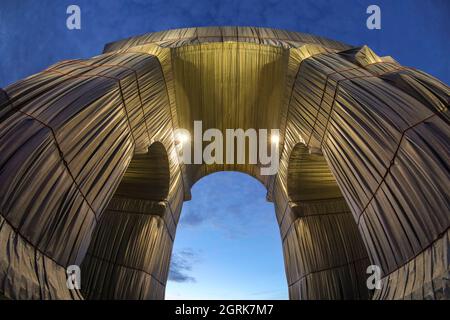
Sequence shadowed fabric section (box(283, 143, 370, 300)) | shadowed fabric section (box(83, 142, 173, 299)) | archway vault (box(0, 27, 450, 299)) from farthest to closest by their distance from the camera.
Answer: shadowed fabric section (box(283, 143, 370, 300)), shadowed fabric section (box(83, 142, 173, 299)), archway vault (box(0, 27, 450, 299))

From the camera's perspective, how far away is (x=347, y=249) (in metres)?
8.72

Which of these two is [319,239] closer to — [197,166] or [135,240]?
[197,166]

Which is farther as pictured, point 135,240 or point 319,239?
point 319,239

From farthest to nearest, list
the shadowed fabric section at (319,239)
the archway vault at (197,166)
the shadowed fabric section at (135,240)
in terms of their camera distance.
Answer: the shadowed fabric section at (319,239) < the shadowed fabric section at (135,240) < the archway vault at (197,166)

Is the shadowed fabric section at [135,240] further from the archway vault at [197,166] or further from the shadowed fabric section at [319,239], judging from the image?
the shadowed fabric section at [319,239]

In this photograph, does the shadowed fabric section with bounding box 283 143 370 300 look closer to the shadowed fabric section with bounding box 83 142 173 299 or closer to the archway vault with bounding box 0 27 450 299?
Result: the archway vault with bounding box 0 27 450 299

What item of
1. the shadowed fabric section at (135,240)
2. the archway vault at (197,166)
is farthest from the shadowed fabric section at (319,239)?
the shadowed fabric section at (135,240)

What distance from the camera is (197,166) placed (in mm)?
11227

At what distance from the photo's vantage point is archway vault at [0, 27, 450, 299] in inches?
135

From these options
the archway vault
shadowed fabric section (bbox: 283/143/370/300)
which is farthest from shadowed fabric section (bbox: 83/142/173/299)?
shadowed fabric section (bbox: 283/143/370/300)

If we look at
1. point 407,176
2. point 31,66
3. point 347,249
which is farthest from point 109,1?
point 407,176

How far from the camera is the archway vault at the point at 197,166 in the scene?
11.3 feet

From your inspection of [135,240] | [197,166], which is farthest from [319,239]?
[135,240]

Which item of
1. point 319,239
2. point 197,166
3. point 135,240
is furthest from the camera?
point 197,166
